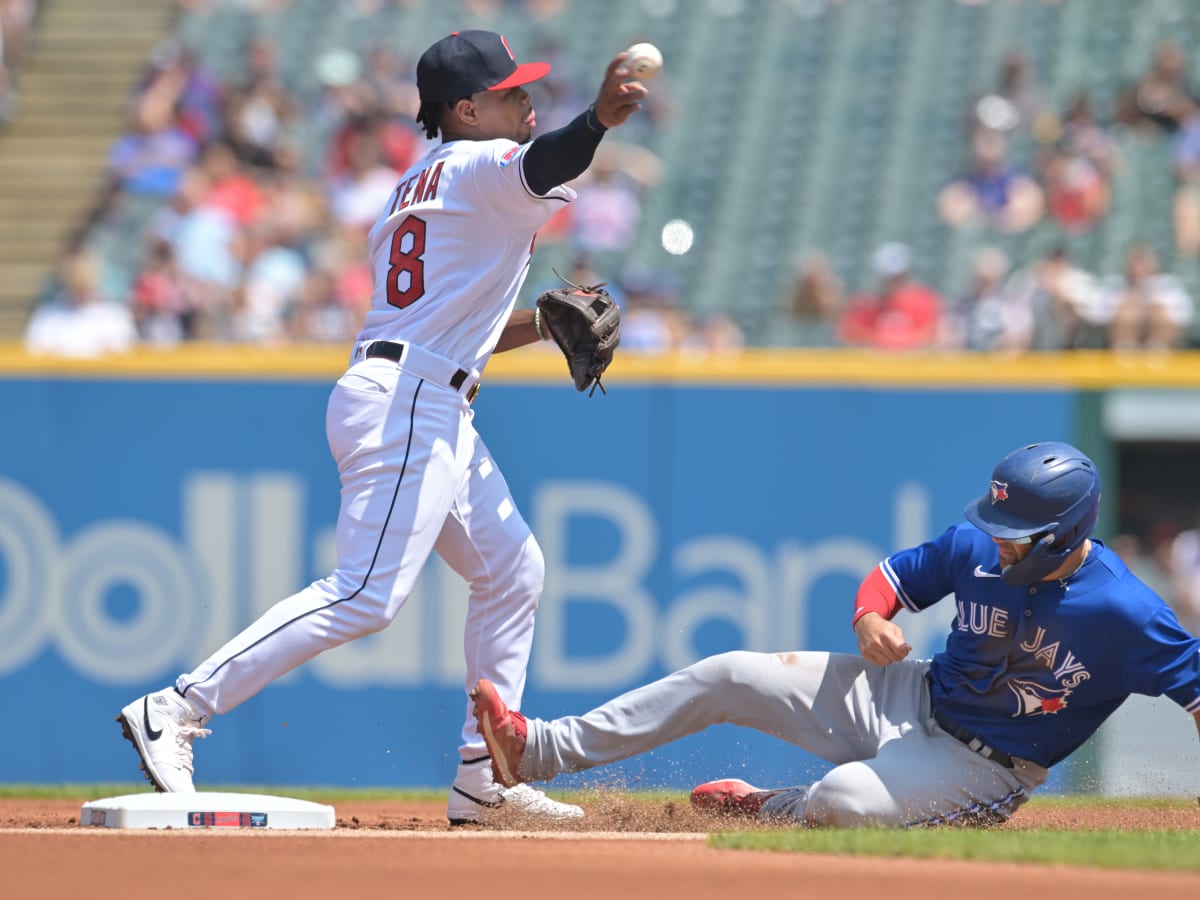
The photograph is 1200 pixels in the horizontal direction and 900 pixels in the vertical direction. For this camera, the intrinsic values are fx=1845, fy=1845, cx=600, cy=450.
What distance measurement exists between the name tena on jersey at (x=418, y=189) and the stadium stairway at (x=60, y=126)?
884 centimetres

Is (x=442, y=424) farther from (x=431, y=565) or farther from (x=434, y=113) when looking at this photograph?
(x=431, y=565)

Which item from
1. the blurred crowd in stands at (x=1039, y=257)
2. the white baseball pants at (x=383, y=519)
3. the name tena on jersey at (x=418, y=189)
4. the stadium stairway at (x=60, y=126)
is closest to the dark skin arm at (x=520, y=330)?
the white baseball pants at (x=383, y=519)

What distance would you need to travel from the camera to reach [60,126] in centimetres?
1505

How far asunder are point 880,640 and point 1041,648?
420 millimetres

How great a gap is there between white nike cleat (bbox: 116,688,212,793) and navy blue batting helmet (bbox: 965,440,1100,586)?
→ 2148 millimetres

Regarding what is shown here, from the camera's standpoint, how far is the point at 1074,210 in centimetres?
1195

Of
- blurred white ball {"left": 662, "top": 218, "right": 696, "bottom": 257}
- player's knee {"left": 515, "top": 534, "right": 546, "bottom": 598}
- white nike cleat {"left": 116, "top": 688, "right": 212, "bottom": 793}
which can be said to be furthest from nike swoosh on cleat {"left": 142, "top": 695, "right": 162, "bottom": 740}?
blurred white ball {"left": 662, "top": 218, "right": 696, "bottom": 257}

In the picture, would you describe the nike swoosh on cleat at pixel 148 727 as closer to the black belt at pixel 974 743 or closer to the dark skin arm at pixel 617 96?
the dark skin arm at pixel 617 96

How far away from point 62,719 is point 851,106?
7878 mm

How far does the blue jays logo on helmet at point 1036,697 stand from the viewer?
4.90m

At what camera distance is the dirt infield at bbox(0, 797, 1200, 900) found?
12.7 ft

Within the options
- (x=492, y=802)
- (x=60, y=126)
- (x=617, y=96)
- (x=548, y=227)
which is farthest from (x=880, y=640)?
(x=60, y=126)

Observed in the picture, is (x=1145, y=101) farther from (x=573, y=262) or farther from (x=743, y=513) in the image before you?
(x=743, y=513)

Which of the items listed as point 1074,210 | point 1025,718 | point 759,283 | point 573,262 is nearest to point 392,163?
point 573,262
